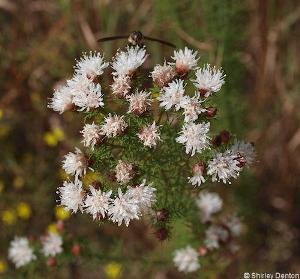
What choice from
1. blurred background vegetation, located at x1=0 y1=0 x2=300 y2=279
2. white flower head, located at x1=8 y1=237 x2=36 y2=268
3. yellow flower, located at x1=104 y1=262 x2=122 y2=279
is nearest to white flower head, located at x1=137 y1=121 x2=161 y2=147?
white flower head, located at x1=8 y1=237 x2=36 y2=268

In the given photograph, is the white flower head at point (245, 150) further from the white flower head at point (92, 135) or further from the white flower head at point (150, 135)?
the white flower head at point (92, 135)

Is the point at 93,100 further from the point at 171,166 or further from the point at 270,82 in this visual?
the point at 270,82

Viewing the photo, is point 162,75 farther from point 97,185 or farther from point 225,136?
point 97,185

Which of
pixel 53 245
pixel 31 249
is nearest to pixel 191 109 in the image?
pixel 53 245

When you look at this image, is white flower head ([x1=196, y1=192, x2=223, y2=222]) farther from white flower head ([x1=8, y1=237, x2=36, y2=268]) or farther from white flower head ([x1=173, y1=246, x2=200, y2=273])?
white flower head ([x1=8, y1=237, x2=36, y2=268])

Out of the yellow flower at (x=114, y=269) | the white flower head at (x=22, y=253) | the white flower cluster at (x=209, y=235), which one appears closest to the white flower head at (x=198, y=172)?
the white flower cluster at (x=209, y=235)

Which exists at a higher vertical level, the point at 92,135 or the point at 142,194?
the point at 92,135
